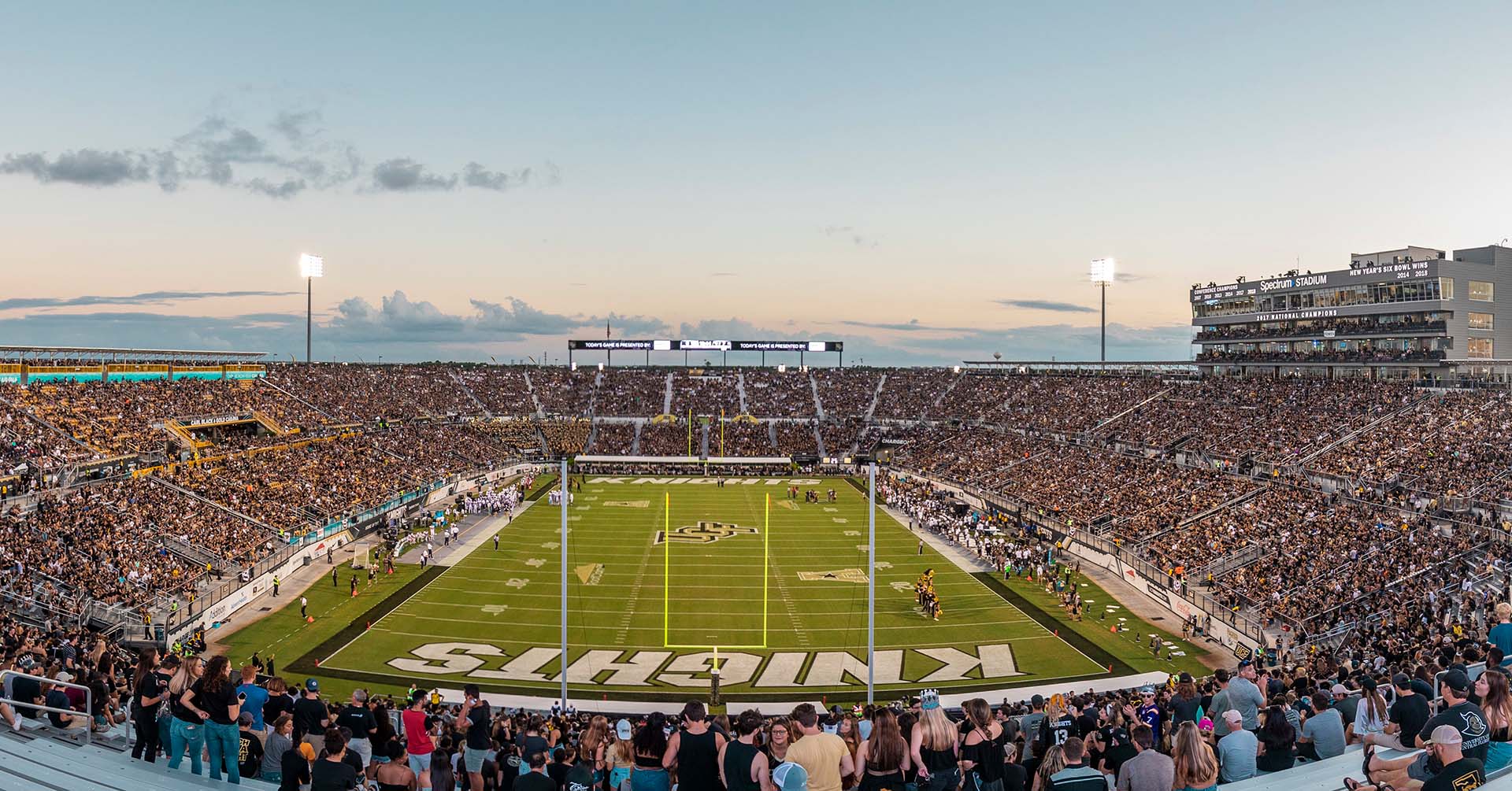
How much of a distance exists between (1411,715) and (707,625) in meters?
20.7

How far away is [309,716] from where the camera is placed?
26.4 ft

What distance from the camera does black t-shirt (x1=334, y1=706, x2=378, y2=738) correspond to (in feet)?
26.9

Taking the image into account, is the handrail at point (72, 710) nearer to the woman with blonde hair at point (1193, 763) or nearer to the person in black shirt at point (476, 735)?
the person in black shirt at point (476, 735)

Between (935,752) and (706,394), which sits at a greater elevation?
(706,394)

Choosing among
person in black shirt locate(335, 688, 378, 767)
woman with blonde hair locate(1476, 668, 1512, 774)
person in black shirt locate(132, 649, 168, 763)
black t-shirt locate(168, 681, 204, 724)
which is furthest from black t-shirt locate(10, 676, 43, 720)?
woman with blonde hair locate(1476, 668, 1512, 774)

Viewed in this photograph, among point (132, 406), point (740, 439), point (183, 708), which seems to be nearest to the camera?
point (183, 708)

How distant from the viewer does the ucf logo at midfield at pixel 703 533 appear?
38.2 meters

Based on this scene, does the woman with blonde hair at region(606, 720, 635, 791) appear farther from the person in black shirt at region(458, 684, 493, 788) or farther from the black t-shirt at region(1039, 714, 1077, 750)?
the black t-shirt at region(1039, 714, 1077, 750)

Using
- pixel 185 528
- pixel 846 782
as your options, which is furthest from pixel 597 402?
pixel 846 782

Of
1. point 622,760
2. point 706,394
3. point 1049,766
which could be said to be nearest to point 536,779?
point 622,760

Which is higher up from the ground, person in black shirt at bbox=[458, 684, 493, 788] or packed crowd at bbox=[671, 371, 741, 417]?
packed crowd at bbox=[671, 371, 741, 417]

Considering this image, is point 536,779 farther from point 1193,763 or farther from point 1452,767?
point 1452,767

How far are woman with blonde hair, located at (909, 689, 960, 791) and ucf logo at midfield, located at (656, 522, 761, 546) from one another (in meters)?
31.6

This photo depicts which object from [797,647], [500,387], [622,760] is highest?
[500,387]
